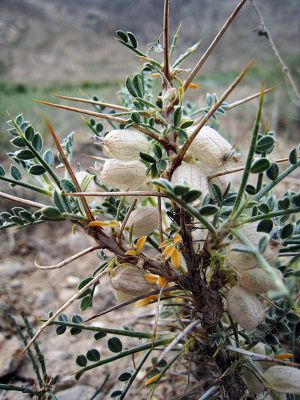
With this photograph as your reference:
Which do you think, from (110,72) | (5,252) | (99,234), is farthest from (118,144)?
(110,72)

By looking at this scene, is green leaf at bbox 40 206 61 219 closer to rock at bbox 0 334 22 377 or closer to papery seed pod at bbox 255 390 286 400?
papery seed pod at bbox 255 390 286 400

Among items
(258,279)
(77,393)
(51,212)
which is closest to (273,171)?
(258,279)

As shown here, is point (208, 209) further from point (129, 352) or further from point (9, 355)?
A: point (9, 355)

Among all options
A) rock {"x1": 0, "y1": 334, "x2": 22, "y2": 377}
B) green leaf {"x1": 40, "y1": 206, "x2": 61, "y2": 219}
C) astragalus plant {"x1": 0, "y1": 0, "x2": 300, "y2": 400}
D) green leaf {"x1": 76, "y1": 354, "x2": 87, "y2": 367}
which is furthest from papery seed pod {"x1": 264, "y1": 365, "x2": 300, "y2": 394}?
rock {"x1": 0, "y1": 334, "x2": 22, "y2": 377}

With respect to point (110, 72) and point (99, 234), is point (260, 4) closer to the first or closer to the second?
point (110, 72)

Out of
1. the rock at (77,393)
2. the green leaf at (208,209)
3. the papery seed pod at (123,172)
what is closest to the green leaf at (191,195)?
the green leaf at (208,209)
